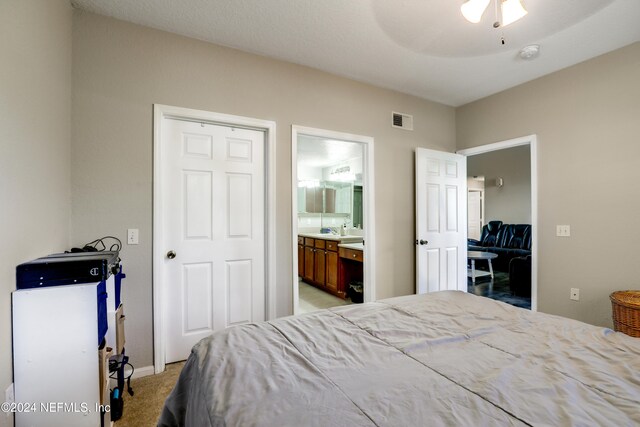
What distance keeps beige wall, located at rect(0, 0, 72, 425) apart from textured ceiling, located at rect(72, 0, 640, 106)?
0.57 meters

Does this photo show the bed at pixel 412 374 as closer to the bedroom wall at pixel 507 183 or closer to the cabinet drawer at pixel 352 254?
the cabinet drawer at pixel 352 254

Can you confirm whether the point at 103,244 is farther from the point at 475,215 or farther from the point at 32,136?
the point at 475,215

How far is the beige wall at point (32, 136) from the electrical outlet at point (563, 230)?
410cm

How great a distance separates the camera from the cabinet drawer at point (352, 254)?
12.2 feet

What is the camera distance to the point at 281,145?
9.00 ft

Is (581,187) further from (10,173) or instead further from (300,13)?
(10,173)

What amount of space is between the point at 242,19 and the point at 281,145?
3.34 feet

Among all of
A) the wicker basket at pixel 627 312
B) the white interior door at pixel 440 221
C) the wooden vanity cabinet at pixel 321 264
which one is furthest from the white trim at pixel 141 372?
the wicker basket at pixel 627 312

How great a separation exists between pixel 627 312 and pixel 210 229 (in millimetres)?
3331

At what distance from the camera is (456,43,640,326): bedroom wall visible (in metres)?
2.49

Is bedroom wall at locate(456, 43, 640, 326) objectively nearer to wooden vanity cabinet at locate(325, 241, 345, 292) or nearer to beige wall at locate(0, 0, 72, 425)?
wooden vanity cabinet at locate(325, 241, 345, 292)

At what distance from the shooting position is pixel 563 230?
2.86 meters

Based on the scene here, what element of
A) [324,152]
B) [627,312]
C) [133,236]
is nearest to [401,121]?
[324,152]

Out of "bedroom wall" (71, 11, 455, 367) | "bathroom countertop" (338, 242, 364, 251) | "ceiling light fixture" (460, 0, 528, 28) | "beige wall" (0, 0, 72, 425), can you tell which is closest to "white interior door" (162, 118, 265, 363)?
"bedroom wall" (71, 11, 455, 367)
